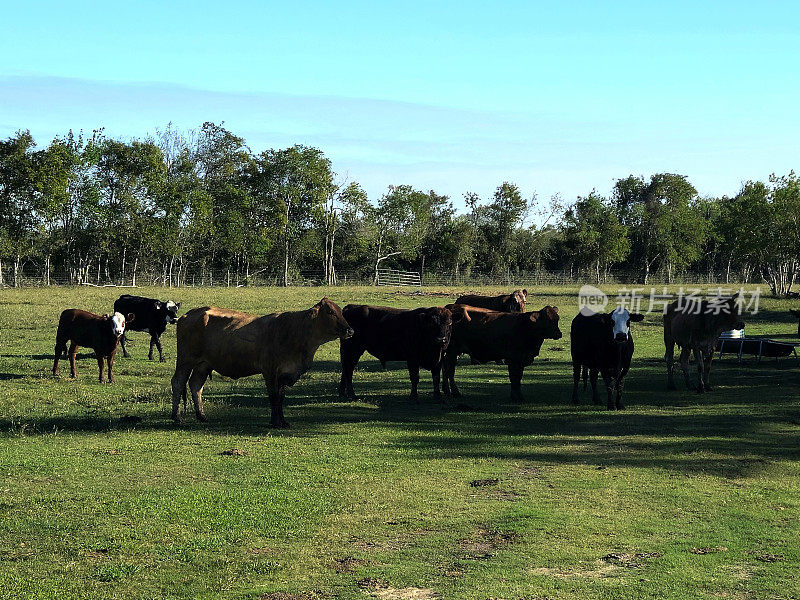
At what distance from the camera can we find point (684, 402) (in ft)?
56.6

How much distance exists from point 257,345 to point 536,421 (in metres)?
4.91

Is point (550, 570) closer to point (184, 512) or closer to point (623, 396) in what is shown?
point (184, 512)

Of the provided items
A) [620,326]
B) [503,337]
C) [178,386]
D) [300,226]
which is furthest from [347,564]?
[300,226]

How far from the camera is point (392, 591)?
6887mm

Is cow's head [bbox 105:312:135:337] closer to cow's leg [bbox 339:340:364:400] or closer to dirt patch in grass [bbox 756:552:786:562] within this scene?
cow's leg [bbox 339:340:364:400]

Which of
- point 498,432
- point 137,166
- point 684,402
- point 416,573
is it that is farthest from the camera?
point 137,166

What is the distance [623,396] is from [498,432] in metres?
5.04

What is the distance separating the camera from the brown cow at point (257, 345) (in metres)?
13.8

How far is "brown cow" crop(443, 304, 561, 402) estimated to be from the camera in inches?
687

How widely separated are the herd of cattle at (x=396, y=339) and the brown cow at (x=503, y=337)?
0.02m

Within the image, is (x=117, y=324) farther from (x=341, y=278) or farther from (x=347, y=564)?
(x=341, y=278)

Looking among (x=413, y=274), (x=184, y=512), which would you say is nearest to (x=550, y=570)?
(x=184, y=512)

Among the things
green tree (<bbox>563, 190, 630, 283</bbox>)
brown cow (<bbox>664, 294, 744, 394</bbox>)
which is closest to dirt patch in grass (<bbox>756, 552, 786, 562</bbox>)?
brown cow (<bbox>664, 294, 744, 394</bbox>)

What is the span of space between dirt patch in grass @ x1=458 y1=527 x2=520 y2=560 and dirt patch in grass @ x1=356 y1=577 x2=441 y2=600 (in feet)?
3.00
